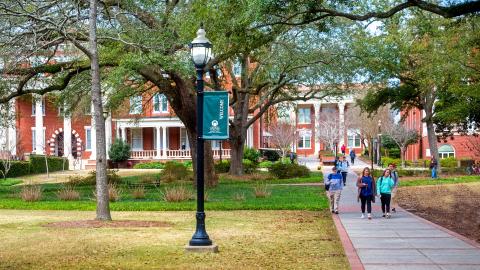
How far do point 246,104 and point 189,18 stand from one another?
2116 cm

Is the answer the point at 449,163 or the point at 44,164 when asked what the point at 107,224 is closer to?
the point at 44,164

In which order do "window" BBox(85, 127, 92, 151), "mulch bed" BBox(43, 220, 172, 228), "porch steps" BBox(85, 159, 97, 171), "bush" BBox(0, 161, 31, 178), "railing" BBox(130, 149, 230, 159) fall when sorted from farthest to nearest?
"window" BBox(85, 127, 92, 151) → "railing" BBox(130, 149, 230, 159) → "porch steps" BBox(85, 159, 97, 171) → "bush" BBox(0, 161, 31, 178) → "mulch bed" BBox(43, 220, 172, 228)

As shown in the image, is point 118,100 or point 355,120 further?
point 355,120

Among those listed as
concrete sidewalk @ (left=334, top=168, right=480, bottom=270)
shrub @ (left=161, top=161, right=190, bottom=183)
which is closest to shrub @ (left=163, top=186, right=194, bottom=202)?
concrete sidewalk @ (left=334, top=168, right=480, bottom=270)

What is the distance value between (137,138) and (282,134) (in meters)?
14.9

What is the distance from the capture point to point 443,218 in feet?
63.1

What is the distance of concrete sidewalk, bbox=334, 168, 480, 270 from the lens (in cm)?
1039

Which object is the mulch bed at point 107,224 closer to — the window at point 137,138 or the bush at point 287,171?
the bush at point 287,171

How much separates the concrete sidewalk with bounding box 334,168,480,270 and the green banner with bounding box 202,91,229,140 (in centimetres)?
313

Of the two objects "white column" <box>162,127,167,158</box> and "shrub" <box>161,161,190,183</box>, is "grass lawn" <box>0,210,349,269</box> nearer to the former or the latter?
"shrub" <box>161,161,190,183</box>

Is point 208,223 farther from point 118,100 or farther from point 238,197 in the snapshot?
point 118,100

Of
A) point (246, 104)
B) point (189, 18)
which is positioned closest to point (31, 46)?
point (189, 18)

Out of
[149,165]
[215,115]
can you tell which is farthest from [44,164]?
[215,115]

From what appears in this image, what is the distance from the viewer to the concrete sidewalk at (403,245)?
10391mm
